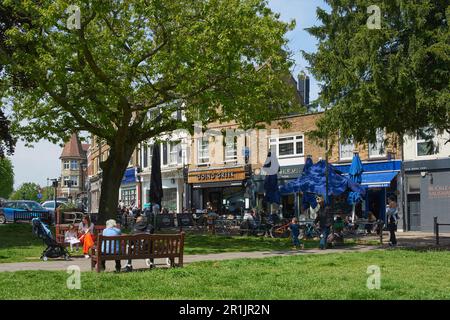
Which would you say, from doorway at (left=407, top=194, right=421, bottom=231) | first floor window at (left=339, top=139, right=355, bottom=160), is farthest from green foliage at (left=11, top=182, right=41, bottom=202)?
doorway at (left=407, top=194, right=421, bottom=231)

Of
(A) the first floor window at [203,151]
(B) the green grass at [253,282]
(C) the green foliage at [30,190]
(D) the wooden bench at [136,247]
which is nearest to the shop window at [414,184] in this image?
(A) the first floor window at [203,151]

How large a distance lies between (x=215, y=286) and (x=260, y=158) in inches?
1251

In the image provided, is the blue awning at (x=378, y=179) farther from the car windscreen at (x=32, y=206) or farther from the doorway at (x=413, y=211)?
the car windscreen at (x=32, y=206)

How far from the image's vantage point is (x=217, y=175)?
4419cm

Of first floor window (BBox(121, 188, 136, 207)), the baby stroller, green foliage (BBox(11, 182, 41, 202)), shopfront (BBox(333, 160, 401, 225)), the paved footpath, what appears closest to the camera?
the paved footpath

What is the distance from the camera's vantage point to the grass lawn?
17.3m

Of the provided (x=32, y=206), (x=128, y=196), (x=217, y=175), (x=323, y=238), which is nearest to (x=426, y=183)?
(x=323, y=238)

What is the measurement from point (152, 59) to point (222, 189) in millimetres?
25157

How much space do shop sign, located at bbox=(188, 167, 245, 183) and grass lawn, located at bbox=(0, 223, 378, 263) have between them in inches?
744

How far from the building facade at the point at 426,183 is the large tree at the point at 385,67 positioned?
13.4 meters

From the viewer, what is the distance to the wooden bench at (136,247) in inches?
488

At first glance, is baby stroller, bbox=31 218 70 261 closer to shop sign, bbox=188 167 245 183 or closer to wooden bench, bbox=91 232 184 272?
wooden bench, bbox=91 232 184 272

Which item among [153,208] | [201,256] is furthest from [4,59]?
[153,208]
